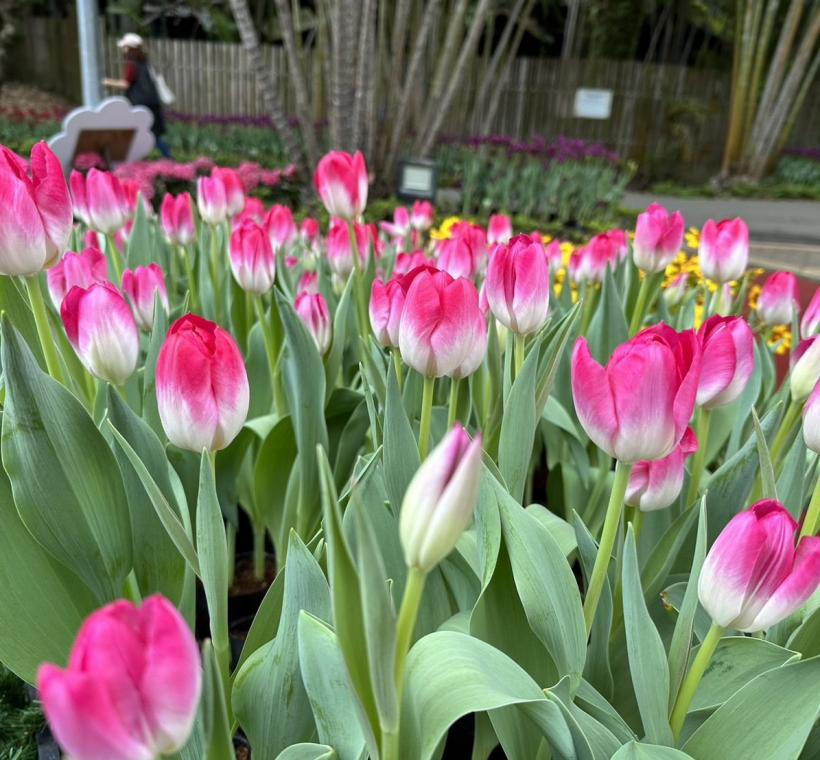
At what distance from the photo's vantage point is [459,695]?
0.46m

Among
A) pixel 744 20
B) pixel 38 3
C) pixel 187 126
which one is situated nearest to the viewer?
pixel 187 126

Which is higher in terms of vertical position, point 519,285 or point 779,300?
point 519,285

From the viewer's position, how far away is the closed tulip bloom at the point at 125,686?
10.8 inches

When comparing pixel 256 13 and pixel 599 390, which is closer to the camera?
pixel 599 390

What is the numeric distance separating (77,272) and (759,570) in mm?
759

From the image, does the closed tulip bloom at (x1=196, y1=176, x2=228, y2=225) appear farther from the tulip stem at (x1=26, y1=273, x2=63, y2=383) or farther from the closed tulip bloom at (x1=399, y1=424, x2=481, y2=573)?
the closed tulip bloom at (x1=399, y1=424, x2=481, y2=573)

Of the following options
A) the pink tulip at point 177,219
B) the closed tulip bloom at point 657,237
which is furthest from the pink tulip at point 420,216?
the closed tulip bloom at point 657,237

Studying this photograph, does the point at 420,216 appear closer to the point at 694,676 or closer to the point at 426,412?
the point at 426,412

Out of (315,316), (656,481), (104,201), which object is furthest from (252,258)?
(656,481)

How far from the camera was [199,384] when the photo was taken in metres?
0.54

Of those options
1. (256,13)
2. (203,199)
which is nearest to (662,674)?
(203,199)

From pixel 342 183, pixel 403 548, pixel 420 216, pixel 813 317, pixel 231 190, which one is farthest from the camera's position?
pixel 420 216

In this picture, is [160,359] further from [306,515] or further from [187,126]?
[187,126]

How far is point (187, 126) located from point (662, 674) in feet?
29.1
